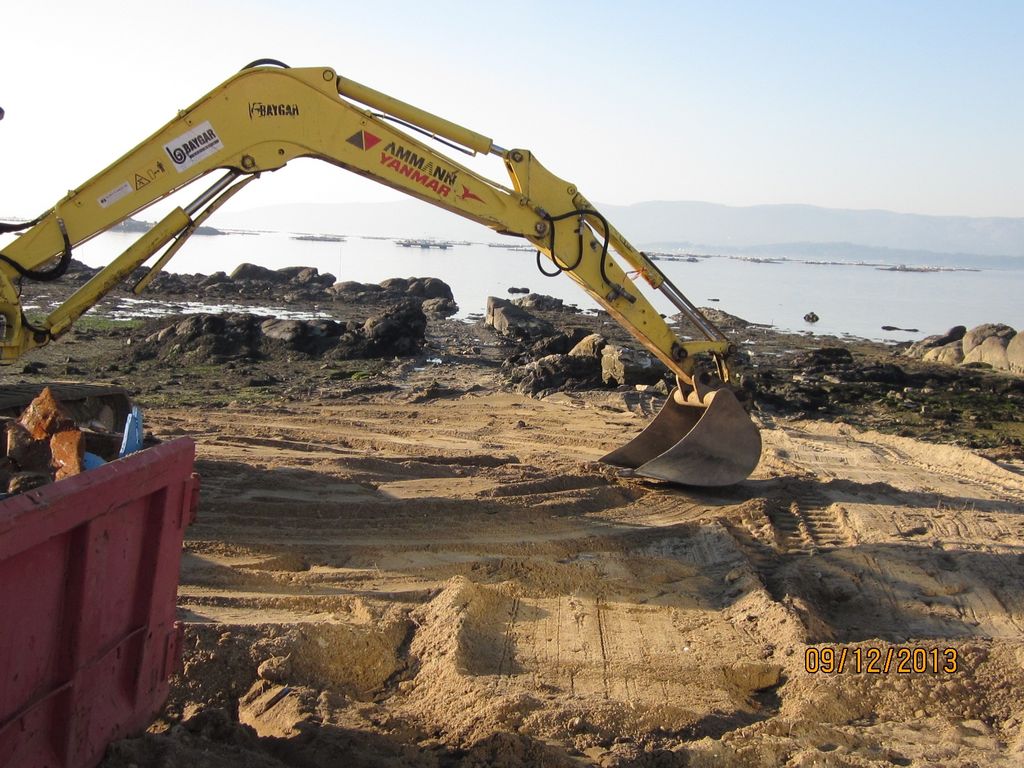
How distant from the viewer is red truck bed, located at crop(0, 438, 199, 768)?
9.49 feet

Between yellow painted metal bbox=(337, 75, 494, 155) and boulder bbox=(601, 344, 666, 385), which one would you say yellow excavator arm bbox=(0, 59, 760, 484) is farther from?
boulder bbox=(601, 344, 666, 385)

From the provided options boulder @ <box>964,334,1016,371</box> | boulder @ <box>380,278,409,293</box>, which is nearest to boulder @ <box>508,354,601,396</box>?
boulder @ <box>964,334,1016,371</box>

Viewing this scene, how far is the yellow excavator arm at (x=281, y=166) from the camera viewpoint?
6.85 metres

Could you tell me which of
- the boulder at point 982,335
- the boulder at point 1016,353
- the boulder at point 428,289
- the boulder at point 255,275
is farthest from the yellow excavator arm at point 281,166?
the boulder at point 255,275

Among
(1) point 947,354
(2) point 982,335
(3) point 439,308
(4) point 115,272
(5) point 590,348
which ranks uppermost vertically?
(4) point 115,272

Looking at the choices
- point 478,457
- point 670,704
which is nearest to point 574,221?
point 478,457

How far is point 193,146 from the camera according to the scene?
23.5 feet

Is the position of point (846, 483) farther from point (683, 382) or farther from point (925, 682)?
point (925, 682)

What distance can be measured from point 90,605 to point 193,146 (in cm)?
476

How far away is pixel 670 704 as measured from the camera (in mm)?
4738

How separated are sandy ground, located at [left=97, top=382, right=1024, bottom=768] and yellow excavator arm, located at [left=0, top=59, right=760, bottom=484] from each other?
70.3 inches

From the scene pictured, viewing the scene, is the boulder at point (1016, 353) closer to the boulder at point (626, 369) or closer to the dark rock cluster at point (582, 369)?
the dark rock cluster at point (582, 369)
